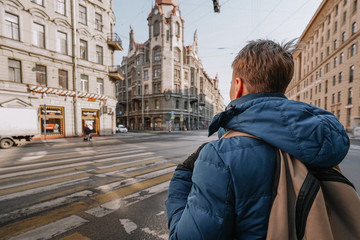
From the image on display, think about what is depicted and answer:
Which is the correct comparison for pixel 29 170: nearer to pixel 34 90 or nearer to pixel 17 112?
pixel 17 112

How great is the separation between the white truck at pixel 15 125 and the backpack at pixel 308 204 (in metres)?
14.8

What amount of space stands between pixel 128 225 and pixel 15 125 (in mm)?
12911

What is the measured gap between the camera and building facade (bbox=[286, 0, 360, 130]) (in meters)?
25.6

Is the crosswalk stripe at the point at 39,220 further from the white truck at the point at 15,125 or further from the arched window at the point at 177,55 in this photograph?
the arched window at the point at 177,55

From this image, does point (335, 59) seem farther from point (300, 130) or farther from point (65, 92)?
point (65, 92)

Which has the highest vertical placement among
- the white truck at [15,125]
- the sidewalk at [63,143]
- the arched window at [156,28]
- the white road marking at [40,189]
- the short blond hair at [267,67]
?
the arched window at [156,28]

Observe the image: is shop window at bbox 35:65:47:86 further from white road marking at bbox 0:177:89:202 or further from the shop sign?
white road marking at bbox 0:177:89:202

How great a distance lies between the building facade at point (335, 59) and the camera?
83.9ft

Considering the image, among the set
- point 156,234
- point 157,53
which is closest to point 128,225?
point 156,234

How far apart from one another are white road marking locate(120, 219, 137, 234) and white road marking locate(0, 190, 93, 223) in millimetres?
1381

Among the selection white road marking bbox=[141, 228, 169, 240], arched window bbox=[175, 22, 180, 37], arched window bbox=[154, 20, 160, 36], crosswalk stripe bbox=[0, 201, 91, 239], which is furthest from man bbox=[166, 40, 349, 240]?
arched window bbox=[175, 22, 180, 37]

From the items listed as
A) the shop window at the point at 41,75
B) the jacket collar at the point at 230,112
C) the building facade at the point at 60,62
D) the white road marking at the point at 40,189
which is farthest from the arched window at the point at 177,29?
the jacket collar at the point at 230,112

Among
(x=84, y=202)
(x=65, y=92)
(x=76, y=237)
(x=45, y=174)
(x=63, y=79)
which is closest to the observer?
(x=76, y=237)

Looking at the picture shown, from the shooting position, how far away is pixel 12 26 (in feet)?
48.0
